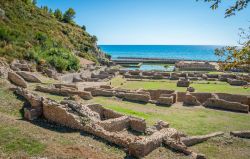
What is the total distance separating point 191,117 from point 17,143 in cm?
1461

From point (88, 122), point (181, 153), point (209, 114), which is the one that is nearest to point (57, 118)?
point (88, 122)

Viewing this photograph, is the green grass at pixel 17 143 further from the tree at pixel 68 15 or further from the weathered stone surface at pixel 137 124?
the tree at pixel 68 15

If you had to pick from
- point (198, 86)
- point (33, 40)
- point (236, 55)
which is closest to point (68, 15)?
point (33, 40)

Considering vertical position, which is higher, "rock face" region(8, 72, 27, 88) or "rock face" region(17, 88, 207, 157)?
"rock face" region(8, 72, 27, 88)

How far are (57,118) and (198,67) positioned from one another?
54.4 m

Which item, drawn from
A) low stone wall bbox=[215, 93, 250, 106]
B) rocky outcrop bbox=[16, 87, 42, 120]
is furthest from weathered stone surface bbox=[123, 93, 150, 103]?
rocky outcrop bbox=[16, 87, 42, 120]

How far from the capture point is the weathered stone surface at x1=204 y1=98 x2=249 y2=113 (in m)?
24.9

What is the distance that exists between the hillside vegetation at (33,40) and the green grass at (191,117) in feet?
60.2

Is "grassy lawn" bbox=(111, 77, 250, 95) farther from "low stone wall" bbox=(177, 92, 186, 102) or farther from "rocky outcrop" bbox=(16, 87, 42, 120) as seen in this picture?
"rocky outcrop" bbox=(16, 87, 42, 120)

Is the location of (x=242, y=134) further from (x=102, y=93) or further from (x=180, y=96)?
(x=102, y=93)

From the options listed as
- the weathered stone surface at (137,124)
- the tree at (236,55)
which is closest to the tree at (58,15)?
the weathered stone surface at (137,124)

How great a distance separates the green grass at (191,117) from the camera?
18.8 m

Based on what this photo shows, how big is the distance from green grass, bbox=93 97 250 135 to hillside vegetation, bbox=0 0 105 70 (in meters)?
18.4

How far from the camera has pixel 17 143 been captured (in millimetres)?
10828
